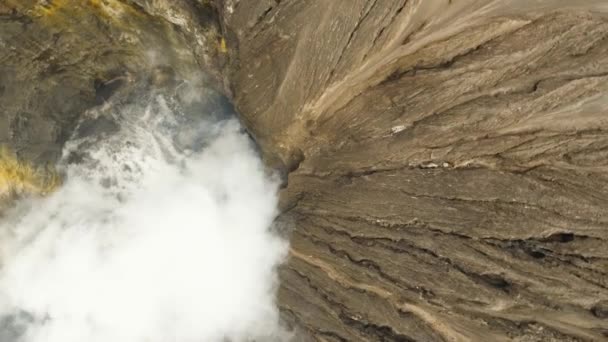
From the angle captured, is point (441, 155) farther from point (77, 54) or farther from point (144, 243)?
point (77, 54)

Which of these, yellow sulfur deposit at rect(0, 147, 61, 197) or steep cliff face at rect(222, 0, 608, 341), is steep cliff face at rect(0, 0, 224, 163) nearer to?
yellow sulfur deposit at rect(0, 147, 61, 197)

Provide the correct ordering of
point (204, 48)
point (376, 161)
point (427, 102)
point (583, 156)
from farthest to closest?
point (204, 48) → point (376, 161) → point (427, 102) → point (583, 156)

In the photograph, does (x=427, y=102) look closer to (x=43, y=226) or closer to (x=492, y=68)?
(x=492, y=68)

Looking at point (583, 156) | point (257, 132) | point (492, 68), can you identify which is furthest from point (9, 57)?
point (583, 156)

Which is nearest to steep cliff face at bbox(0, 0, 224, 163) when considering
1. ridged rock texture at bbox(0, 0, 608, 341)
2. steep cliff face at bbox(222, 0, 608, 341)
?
ridged rock texture at bbox(0, 0, 608, 341)

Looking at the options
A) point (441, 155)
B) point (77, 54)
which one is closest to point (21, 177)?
point (77, 54)

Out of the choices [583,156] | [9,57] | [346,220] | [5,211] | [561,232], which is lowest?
[5,211]

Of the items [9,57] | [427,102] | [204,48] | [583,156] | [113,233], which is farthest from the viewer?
[113,233]
